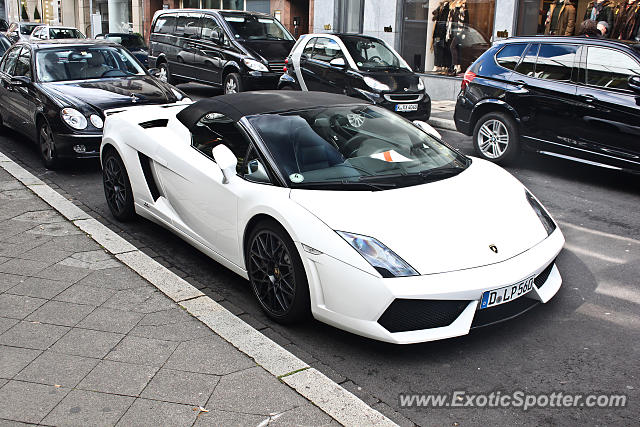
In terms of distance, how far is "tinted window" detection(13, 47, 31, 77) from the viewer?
938 cm

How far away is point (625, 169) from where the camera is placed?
7738mm

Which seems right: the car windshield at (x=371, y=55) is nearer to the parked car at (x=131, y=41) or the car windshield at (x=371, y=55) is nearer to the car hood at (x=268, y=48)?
the car hood at (x=268, y=48)

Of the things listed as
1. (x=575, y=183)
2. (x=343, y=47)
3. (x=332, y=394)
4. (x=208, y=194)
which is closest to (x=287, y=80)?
(x=343, y=47)

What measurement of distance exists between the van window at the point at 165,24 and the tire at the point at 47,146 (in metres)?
8.45

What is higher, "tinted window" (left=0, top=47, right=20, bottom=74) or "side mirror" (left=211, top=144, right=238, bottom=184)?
"tinted window" (left=0, top=47, right=20, bottom=74)

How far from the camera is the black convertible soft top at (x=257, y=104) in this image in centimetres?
503

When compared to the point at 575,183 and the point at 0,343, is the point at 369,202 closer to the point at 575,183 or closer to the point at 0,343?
the point at 0,343

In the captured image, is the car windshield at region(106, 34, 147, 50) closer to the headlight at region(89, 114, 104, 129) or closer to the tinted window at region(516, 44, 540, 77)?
the headlight at region(89, 114, 104, 129)

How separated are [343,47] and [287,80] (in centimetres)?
126

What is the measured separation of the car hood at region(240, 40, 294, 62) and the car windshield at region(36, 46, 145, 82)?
4813 mm

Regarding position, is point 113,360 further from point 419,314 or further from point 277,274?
point 419,314

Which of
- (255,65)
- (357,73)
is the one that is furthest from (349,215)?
(255,65)

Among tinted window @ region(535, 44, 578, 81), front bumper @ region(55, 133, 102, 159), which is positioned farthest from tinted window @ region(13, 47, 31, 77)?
tinted window @ region(535, 44, 578, 81)

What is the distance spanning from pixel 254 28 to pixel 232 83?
5.33ft
